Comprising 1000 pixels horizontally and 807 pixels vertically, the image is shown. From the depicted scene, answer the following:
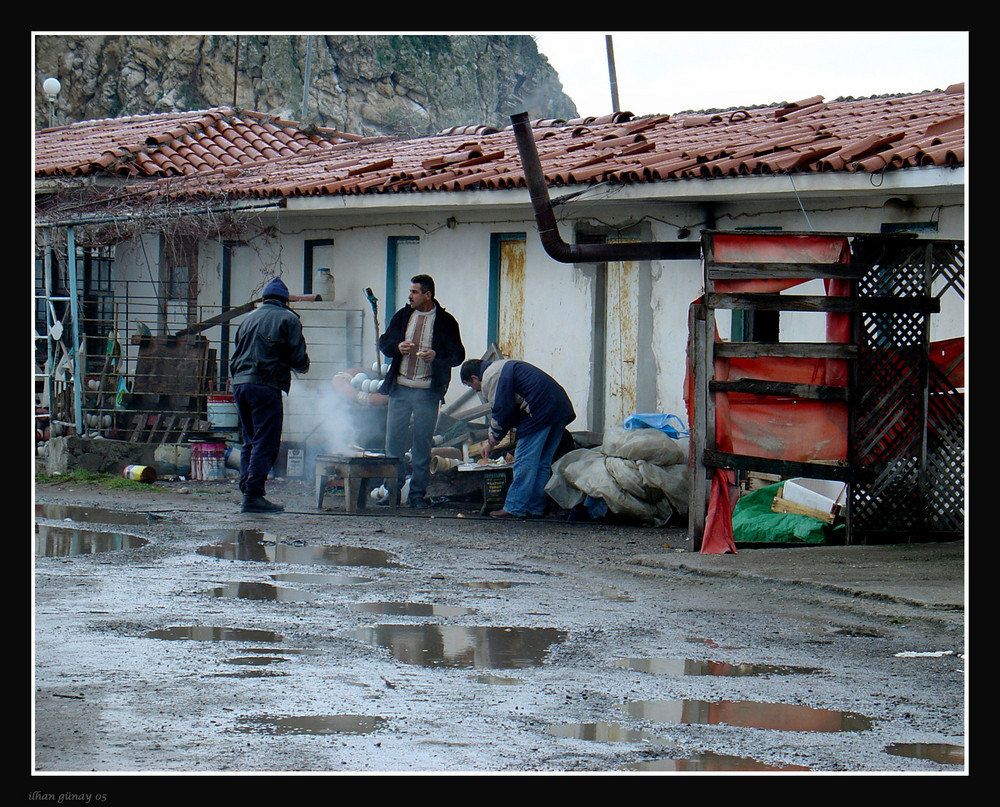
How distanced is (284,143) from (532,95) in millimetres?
33109

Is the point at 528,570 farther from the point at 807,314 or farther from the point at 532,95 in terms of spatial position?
the point at 532,95

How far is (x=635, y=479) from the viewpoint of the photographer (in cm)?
1095

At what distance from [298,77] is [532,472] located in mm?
32806

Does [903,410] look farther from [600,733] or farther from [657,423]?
[600,733]

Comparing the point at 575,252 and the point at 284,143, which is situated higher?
the point at 284,143

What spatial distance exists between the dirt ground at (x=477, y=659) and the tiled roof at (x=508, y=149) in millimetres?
3900

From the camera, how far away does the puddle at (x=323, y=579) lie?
7802mm

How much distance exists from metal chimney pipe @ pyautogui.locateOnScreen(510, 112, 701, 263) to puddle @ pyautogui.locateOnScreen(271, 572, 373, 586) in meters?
4.44

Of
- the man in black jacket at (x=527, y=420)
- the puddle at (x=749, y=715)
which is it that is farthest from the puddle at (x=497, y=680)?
the man in black jacket at (x=527, y=420)

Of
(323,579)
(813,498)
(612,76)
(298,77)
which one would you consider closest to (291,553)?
(323,579)

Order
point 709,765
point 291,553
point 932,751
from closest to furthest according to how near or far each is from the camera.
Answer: point 709,765, point 932,751, point 291,553

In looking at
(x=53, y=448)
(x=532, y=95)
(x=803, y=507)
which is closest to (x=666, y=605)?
(x=803, y=507)

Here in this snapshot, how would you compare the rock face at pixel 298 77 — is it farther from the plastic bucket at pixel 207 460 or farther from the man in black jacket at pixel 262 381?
the man in black jacket at pixel 262 381

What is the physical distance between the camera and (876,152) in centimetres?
1069
